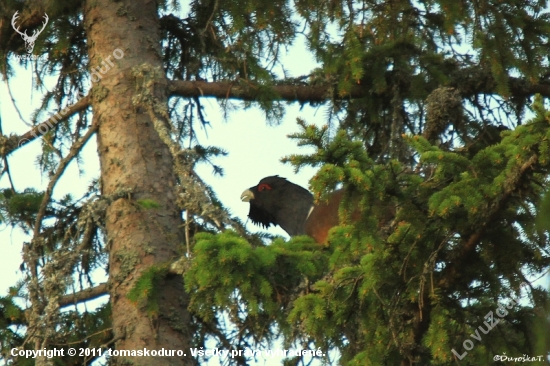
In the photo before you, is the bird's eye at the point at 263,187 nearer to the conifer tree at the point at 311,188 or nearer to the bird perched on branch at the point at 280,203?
the bird perched on branch at the point at 280,203

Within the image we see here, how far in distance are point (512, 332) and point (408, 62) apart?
9.30 feet

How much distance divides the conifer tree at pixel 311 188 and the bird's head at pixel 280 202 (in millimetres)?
883

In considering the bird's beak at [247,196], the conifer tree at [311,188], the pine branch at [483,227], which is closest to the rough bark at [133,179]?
the conifer tree at [311,188]

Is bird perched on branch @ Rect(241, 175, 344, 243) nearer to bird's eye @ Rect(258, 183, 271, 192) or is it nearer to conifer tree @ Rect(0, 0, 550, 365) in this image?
bird's eye @ Rect(258, 183, 271, 192)

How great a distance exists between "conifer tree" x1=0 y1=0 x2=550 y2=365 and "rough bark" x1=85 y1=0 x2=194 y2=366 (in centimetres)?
1

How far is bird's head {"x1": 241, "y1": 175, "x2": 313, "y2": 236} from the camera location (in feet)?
25.8

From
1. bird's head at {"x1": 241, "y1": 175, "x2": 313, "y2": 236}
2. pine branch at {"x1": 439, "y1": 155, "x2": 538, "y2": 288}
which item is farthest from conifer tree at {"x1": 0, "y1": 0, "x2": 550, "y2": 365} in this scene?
bird's head at {"x1": 241, "y1": 175, "x2": 313, "y2": 236}

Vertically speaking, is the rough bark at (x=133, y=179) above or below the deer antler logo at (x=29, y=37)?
below

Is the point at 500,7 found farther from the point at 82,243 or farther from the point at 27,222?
the point at 27,222

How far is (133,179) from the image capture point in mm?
5668

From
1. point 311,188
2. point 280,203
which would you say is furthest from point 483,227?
point 280,203

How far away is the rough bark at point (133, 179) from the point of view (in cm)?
516

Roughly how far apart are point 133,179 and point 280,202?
2503 millimetres

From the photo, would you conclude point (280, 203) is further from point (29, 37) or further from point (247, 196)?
point (29, 37)
